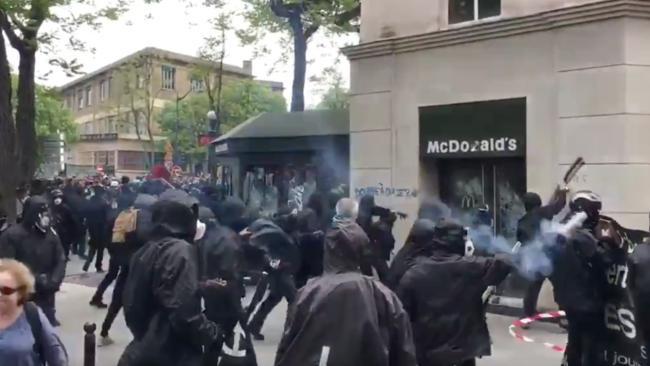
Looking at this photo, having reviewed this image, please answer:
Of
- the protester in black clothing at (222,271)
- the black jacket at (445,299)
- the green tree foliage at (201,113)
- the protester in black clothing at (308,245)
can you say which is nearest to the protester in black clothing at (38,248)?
the protester in black clothing at (222,271)

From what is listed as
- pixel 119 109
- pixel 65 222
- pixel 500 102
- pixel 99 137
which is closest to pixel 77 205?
pixel 65 222

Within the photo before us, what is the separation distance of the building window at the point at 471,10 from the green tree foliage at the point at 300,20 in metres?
8.53

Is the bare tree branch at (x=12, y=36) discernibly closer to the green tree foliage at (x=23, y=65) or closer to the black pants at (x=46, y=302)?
the green tree foliage at (x=23, y=65)

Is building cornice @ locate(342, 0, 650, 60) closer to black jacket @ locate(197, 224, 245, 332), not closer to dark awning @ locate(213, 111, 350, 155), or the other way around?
dark awning @ locate(213, 111, 350, 155)

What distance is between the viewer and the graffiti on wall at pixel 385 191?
1429 centimetres

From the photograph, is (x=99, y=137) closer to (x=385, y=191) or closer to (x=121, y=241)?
(x=385, y=191)

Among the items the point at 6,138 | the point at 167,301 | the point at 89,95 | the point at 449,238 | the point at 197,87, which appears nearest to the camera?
the point at 167,301

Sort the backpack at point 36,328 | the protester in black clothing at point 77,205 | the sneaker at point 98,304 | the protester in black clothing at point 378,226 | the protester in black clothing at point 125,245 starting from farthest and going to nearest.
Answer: the protester in black clothing at point 77,205 → the sneaker at point 98,304 → the protester in black clothing at point 378,226 → the protester in black clothing at point 125,245 → the backpack at point 36,328

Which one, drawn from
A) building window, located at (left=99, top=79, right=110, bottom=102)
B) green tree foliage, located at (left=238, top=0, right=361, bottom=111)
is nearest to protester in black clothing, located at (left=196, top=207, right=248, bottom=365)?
green tree foliage, located at (left=238, top=0, right=361, bottom=111)

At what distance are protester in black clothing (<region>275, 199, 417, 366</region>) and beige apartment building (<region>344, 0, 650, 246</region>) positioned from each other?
25.6 feet

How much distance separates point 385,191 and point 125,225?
5.51m

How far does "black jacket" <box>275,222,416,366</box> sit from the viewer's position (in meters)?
4.21

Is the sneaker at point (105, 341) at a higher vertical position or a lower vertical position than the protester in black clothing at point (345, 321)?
lower

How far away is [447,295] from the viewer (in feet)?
19.5
